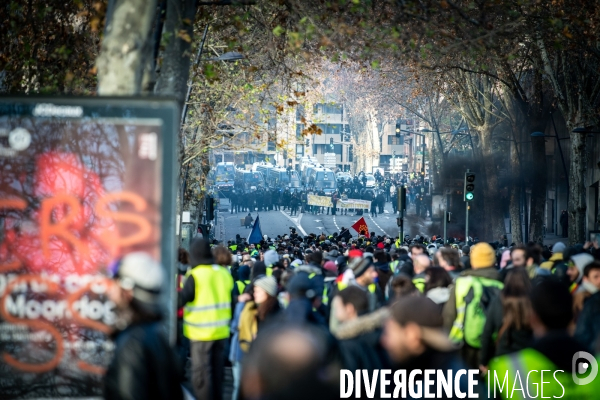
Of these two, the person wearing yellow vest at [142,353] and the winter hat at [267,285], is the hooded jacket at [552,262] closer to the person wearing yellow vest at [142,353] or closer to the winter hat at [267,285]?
the winter hat at [267,285]

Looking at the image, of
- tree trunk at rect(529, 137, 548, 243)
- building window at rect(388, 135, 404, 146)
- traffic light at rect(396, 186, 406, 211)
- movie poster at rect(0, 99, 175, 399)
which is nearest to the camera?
movie poster at rect(0, 99, 175, 399)

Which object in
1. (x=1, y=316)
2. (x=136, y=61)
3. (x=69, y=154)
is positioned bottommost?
(x=1, y=316)

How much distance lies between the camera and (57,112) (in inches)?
249

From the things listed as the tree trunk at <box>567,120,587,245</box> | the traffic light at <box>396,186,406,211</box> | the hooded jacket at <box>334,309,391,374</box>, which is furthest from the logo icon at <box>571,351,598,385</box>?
the tree trunk at <box>567,120,587,245</box>

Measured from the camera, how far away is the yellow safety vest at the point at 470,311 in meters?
8.92

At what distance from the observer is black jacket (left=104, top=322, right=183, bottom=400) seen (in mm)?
5258

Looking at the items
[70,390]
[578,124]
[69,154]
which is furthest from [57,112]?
[578,124]

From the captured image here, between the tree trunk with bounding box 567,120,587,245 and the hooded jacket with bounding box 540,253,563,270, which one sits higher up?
the tree trunk with bounding box 567,120,587,245

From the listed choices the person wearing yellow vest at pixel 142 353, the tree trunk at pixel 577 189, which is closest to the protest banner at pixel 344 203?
the tree trunk at pixel 577 189

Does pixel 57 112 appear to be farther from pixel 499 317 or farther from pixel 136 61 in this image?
pixel 499 317

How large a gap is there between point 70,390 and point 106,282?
67 centimetres

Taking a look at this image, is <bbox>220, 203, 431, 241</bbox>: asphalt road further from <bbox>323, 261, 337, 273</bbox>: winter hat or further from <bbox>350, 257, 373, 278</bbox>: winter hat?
<bbox>350, 257, 373, 278</bbox>: winter hat

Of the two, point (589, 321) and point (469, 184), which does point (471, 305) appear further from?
point (469, 184)

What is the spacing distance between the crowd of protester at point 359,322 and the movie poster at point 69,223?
38cm
